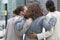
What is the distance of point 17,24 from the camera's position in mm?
3172

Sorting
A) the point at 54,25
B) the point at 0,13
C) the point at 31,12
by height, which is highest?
the point at 31,12

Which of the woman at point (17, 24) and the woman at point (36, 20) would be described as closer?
the woman at point (36, 20)

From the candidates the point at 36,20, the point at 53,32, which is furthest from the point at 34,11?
the point at 53,32

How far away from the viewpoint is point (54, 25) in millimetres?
3016

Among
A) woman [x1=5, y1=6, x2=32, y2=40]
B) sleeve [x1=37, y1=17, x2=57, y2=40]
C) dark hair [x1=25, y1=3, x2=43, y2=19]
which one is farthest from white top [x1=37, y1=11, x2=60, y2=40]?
woman [x1=5, y1=6, x2=32, y2=40]

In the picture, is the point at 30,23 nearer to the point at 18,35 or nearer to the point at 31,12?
the point at 31,12

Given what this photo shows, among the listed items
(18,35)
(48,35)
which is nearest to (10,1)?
(18,35)

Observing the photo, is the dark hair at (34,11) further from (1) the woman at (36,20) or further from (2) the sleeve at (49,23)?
(2) the sleeve at (49,23)

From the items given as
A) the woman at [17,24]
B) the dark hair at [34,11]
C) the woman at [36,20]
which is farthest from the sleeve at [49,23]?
the woman at [17,24]

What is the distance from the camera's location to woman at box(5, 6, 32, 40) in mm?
3121

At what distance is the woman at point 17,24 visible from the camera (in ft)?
10.2

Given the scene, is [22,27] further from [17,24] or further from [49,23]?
[49,23]

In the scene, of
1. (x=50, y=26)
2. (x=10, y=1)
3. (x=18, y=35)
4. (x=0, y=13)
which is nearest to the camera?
(x=50, y=26)

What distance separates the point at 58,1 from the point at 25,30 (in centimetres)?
384
